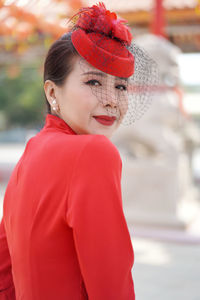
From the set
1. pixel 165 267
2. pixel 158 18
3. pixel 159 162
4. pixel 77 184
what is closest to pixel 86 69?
pixel 77 184

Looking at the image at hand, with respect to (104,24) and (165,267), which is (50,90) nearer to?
(104,24)

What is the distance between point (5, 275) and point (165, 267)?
2.52m

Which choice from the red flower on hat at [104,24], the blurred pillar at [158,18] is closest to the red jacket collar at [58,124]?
the red flower on hat at [104,24]

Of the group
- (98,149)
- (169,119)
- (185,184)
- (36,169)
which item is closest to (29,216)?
(36,169)

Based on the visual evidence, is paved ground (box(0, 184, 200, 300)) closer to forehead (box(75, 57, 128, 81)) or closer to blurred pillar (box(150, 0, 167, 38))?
forehead (box(75, 57, 128, 81))

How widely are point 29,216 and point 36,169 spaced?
100 mm

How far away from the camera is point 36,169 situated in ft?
3.04

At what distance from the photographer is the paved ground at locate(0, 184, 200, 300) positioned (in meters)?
2.92

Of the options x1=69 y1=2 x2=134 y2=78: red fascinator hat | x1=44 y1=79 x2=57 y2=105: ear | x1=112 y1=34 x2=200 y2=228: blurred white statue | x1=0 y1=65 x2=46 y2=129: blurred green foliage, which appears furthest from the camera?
x1=0 y1=65 x2=46 y2=129: blurred green foliage

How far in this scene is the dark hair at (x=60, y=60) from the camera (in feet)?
3.36

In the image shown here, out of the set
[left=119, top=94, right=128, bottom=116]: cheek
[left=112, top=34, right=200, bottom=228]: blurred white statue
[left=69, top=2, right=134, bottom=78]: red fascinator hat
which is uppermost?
[left=69, top=2, right=134, bottom=78]: red fascinator hat

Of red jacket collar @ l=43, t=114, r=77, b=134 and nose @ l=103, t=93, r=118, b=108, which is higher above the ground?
nose @ l=103, t=93, r=118, b=108

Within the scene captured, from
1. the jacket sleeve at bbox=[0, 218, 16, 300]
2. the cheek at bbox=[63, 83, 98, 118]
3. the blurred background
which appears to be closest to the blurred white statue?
the blurred background

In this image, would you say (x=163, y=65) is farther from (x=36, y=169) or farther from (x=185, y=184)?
(x=36, y=169)
